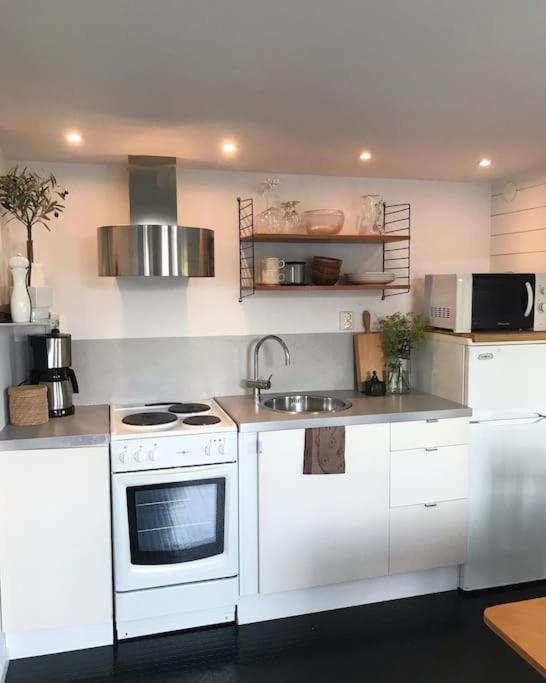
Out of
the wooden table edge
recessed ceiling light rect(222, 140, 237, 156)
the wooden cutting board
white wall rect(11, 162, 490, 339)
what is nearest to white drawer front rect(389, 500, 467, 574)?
the wooden cutting board

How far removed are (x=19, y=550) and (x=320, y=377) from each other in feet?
5.90

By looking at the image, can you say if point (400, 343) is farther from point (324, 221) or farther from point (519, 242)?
point (519, 242)

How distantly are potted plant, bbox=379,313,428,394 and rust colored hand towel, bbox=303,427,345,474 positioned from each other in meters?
0.77

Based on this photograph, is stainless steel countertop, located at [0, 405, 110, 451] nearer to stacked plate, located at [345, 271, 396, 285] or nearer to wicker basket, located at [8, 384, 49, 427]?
wicker basket, located at [8, 384, 49, 427]

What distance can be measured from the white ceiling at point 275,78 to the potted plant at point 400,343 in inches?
35.7

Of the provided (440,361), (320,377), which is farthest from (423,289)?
(320,377)

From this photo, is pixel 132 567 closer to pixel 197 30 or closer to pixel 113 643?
pixel 113 643

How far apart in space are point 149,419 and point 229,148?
1318 millimetres

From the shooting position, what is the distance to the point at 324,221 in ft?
10.2

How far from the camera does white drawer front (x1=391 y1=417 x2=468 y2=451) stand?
2787 millimetres

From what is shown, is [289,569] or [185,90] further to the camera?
[289,569]

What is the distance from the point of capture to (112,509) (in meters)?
2.47

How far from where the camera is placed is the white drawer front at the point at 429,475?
2.79 m

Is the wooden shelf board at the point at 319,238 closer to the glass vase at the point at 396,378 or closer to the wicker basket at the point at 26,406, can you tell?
the glass vase at the point at 396,378
